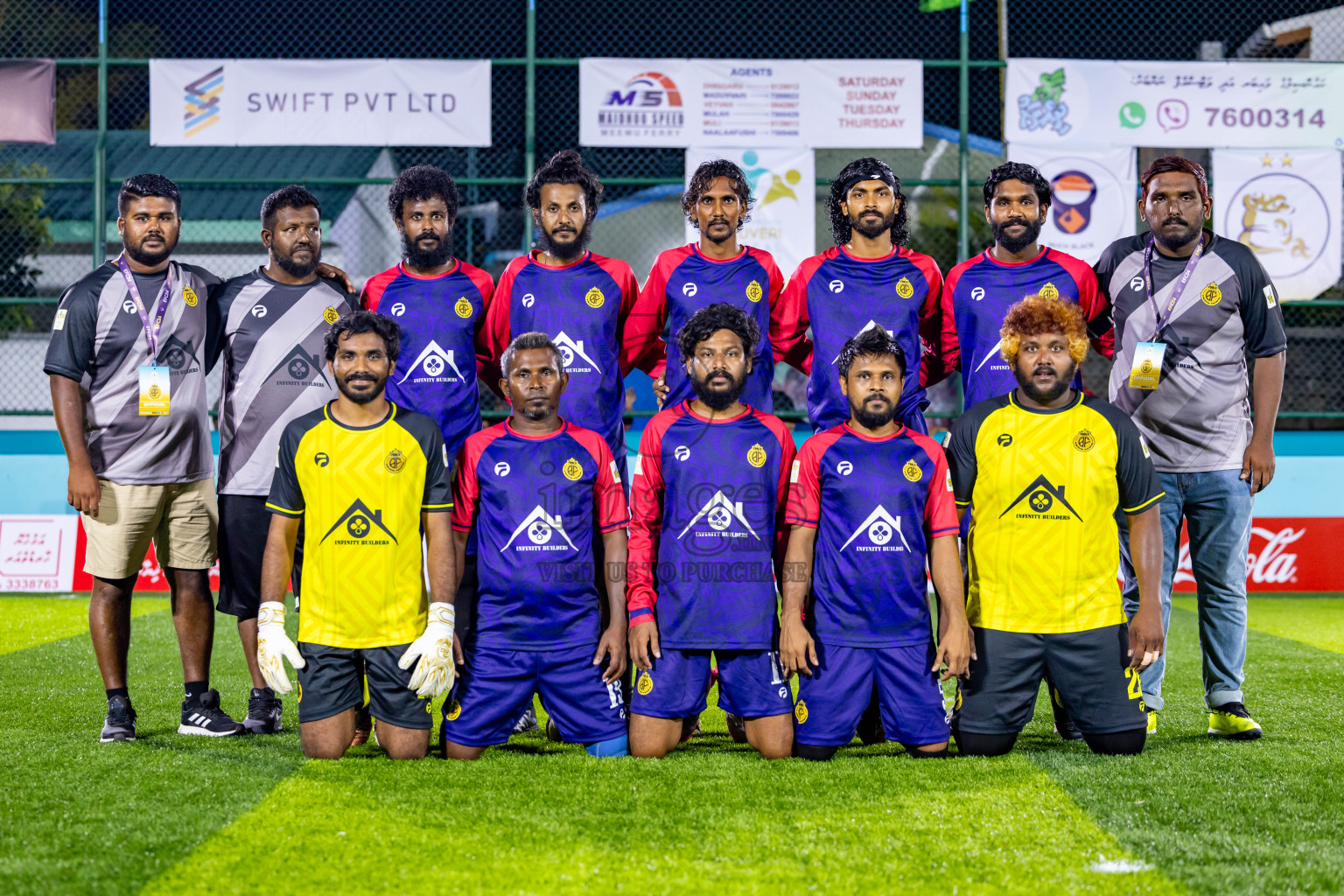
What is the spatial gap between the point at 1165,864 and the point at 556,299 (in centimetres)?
303

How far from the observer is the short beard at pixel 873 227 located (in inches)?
187

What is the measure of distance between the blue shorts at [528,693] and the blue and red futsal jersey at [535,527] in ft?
0.17

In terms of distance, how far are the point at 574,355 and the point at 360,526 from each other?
3.77 feet

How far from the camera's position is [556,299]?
15.9 feet

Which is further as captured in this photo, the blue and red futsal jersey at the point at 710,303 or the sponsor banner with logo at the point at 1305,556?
the sponsor banner with logo at the point at 1305,556

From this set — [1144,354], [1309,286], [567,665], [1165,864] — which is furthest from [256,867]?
[1309,286]

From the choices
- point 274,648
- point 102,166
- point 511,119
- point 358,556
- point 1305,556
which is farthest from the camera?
point 511,119

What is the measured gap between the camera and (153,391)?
15.3ft

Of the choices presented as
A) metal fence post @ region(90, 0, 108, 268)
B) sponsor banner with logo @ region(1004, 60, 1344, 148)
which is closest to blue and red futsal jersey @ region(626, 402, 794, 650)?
sponsor banner with logo @ region(1004, 60, 1344, 148)

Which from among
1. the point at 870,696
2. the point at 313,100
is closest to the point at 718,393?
the point at 870,696

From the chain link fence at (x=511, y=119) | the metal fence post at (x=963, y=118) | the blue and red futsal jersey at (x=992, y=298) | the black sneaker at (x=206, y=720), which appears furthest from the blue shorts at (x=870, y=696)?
the metal fence post at (x=963, y=118)

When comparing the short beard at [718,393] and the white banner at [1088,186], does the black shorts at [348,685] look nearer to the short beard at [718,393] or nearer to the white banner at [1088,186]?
the short beard at [718,393]

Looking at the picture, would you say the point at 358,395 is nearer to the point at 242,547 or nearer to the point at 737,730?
the point at 242,547

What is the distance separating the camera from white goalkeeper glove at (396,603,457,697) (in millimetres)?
4051
